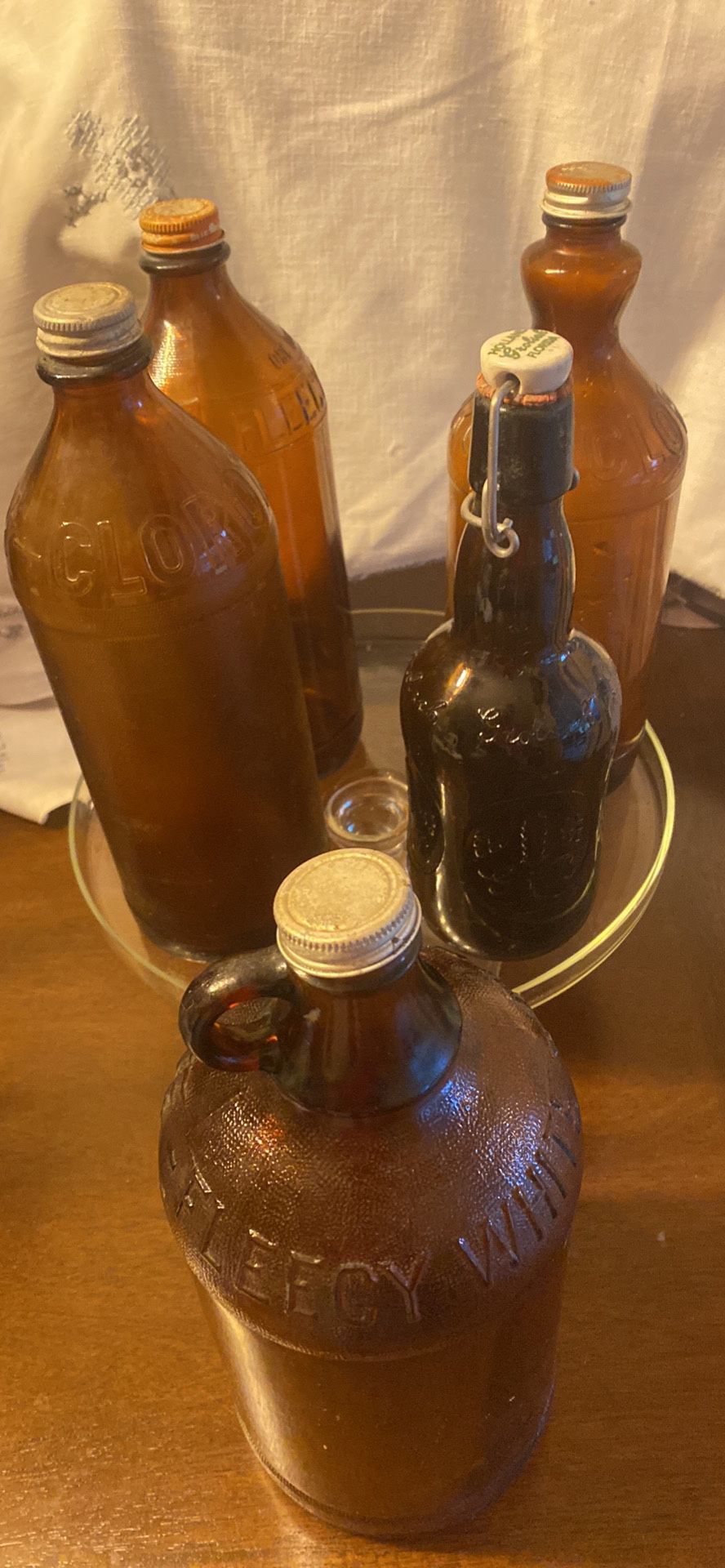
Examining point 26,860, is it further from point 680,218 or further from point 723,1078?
point 680,218

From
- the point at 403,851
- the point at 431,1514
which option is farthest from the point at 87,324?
the point at 431,1514

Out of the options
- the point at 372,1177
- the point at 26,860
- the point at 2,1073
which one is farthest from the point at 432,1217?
the point at 26,860

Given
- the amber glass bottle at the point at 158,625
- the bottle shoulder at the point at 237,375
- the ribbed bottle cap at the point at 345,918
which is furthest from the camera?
the bottle shoulder at the point at 237,375

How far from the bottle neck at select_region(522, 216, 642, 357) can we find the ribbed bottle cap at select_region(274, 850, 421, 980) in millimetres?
320

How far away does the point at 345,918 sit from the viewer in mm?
310

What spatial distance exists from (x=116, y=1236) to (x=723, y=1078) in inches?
12.2

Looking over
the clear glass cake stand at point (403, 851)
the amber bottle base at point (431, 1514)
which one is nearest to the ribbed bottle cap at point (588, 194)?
the clear glass cake stand at point (403, 851)

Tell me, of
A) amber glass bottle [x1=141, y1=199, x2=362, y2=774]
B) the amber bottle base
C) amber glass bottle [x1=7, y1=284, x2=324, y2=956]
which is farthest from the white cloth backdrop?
the amber bottle base

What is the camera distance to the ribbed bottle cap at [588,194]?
1.61ft

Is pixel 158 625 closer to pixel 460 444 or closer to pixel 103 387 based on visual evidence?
pixel 103 387

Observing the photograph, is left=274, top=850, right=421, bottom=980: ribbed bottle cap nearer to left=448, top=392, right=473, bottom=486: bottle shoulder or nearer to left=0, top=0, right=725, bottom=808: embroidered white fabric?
left=448, top=392, right=473, bottom=486: bottle shoulder

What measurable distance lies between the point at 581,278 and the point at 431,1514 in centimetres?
52

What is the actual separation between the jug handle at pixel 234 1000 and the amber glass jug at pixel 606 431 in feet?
0.79

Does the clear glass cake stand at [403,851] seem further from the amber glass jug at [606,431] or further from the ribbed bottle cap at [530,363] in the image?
the ribbed bottle cap at [530,363]
